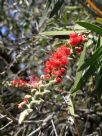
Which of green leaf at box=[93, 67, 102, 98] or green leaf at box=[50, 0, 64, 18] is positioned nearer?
green leaf at box=[93, 67, 102, 98]

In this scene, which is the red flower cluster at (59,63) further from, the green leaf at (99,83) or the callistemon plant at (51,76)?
the green leaf at (99,83)

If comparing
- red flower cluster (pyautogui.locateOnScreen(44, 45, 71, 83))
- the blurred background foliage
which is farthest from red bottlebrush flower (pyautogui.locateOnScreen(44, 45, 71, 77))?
the blurred background foliage

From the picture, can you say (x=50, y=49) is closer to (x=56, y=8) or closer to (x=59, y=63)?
(x=56, y=8)

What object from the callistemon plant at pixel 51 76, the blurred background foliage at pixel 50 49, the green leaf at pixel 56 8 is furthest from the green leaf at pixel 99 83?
the green leaf at pixel 56 8

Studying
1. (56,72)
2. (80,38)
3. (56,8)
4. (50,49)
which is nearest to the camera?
(56,72)

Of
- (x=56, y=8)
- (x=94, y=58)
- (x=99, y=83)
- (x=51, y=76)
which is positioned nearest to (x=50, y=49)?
(x=56, y=8)

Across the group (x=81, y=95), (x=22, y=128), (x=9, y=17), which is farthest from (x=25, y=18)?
(x=22, y=128)

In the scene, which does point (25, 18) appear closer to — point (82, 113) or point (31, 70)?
point (31, 70)

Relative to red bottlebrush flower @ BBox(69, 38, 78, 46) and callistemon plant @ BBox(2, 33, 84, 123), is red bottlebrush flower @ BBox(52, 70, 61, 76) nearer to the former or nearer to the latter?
callistemon plant @ BBox(2, 33, 84, 123)
